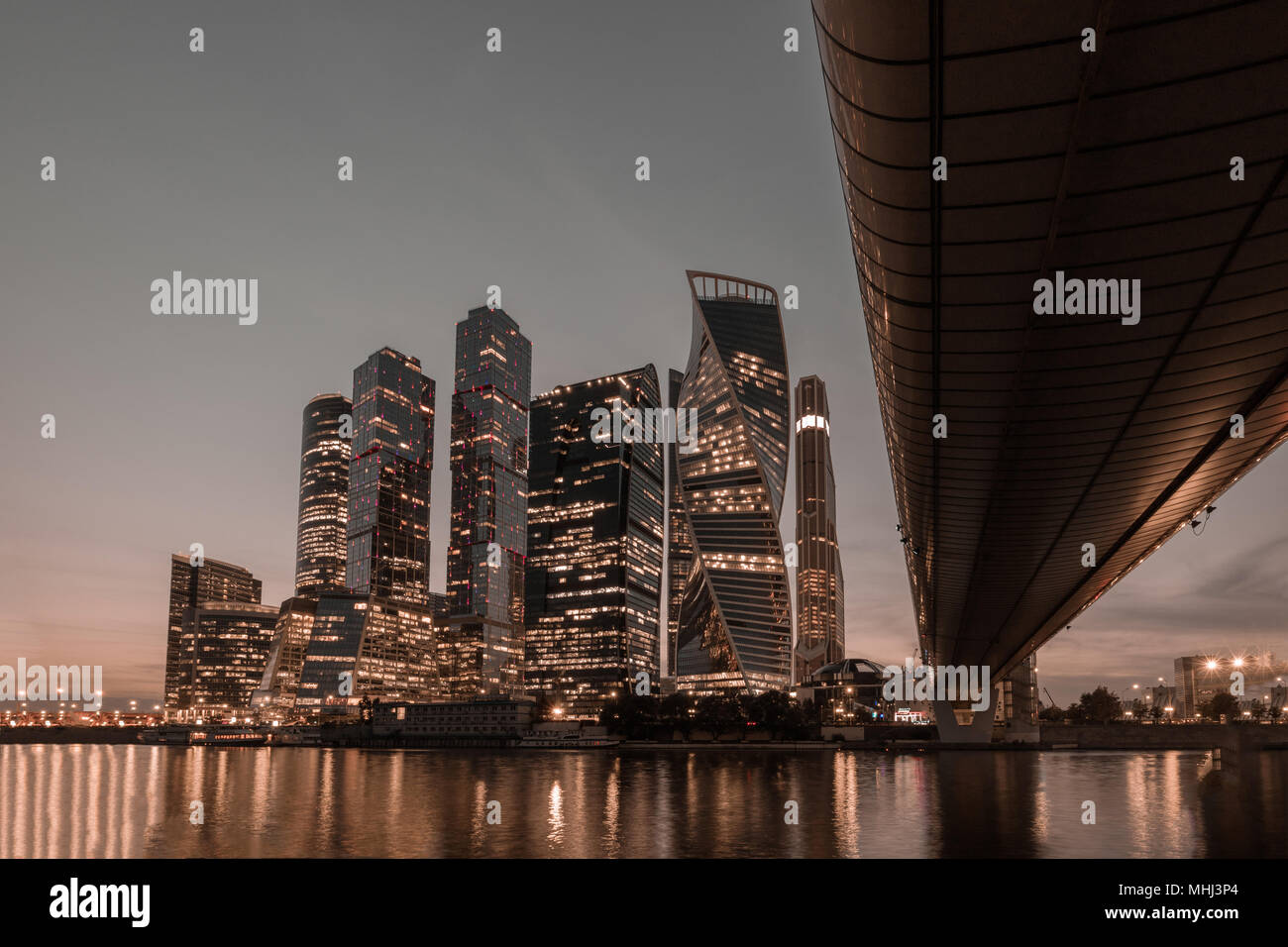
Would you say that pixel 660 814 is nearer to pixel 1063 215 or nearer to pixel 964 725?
pixel 1063 215

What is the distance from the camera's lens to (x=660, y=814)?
157ft

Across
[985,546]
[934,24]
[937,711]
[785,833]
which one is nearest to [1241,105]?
[934,24]

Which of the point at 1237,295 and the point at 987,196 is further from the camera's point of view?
the point at 1237,295

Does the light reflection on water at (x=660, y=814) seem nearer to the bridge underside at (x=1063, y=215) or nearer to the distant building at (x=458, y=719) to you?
the bridge underside at (x=1063, y=215)

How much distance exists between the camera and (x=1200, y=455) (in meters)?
20.5

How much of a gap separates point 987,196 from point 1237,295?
4288 mm

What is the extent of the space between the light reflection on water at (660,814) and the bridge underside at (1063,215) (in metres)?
22.5

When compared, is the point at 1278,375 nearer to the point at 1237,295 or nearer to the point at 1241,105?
the point at 1237,295

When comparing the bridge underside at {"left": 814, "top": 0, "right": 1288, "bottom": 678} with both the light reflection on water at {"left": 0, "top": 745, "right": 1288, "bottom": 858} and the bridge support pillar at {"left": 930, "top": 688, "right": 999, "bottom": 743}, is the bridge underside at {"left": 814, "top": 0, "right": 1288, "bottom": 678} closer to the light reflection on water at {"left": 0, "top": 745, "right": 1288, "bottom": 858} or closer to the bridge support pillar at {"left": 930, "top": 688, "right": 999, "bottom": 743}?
the light reflection on water at {"left": 0, "top": 745, "right": 1288, "bottom": 858}

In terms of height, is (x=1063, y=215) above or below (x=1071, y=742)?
above

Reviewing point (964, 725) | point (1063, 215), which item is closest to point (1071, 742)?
point (964, 725)

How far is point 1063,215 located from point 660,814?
1708 inches

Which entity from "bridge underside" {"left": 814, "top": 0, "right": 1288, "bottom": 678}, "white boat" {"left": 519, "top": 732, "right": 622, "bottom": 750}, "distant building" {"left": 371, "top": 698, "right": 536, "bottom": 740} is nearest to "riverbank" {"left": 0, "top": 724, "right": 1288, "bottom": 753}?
"white boat" {"left": 519, "top": 732, "right": 622, "bottom": 750}

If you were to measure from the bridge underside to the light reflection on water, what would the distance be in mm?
22497
